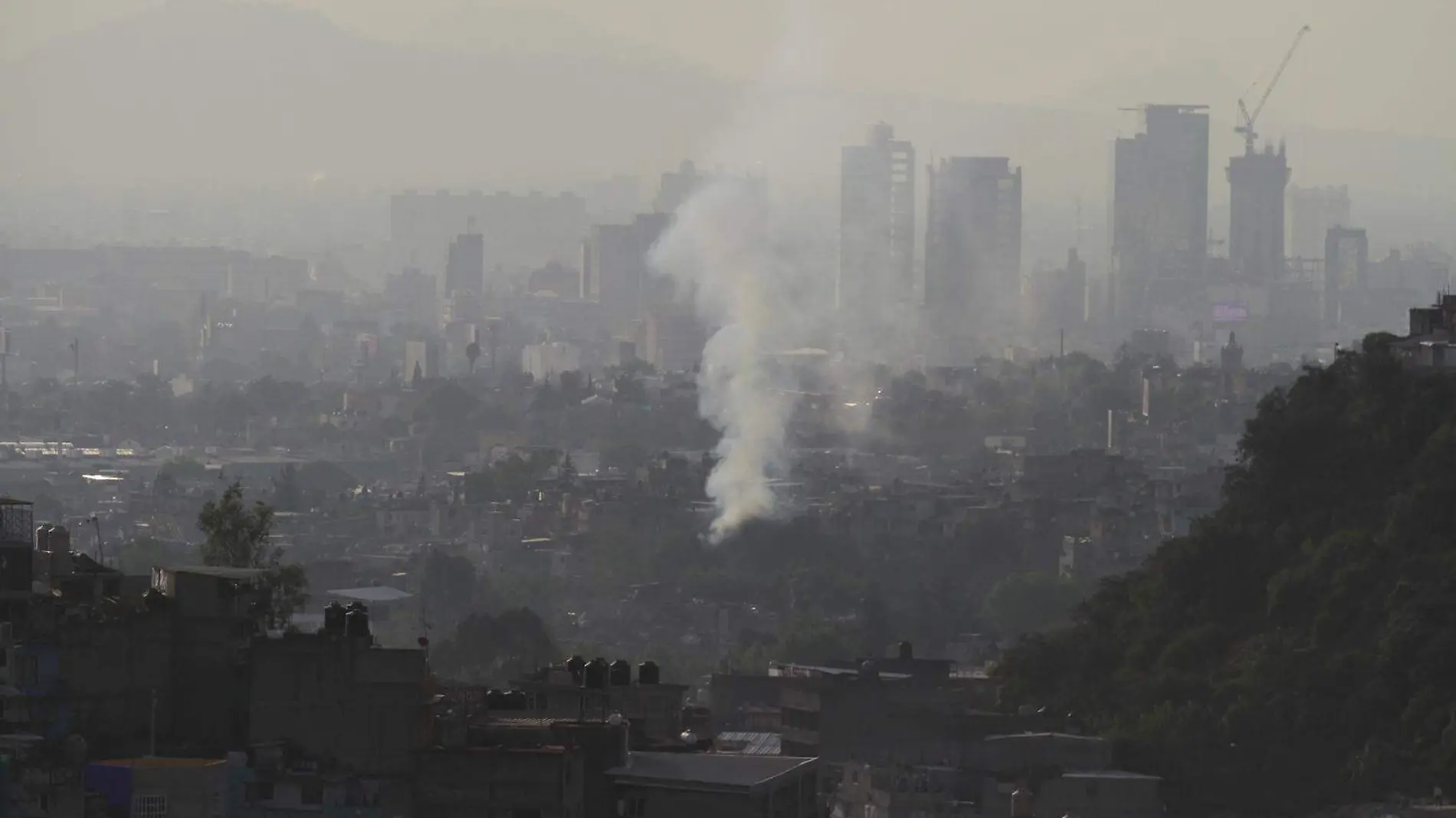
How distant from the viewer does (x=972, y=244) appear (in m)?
165

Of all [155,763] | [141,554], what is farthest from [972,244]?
[155,763]

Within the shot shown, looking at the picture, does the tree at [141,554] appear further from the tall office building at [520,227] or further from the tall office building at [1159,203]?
the tall office building at [520,227]

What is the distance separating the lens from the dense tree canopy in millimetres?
38438

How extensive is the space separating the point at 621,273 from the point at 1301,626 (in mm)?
124621

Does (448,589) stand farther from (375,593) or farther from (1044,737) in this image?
(1044,737)

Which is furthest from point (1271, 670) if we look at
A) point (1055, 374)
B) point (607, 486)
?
point (1055, 374)

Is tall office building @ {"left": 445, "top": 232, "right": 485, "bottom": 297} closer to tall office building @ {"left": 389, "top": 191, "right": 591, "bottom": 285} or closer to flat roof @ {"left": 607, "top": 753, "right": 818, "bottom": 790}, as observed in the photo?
tall office building @ {"left": 389, "top": 191, "right": 591, "bottom": 285}

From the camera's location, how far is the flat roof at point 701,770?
79.7 ft

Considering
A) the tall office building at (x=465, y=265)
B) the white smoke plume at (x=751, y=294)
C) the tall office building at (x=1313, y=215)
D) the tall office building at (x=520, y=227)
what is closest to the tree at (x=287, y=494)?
the white smoke plume at (x=751, y=294)

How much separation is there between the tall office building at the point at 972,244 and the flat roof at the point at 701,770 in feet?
439

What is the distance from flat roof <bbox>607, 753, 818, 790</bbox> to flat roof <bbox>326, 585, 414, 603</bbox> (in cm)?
3536

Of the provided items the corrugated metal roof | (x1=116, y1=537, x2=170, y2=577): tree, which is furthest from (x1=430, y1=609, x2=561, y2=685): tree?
the corrugated metal roof

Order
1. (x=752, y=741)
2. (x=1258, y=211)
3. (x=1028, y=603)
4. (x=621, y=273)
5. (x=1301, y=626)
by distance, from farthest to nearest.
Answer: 1. (x=1258, y=211)
2. (x=621, y=273)
3. (x=1028, y=603)
4. (x=1301, y=626)
5. (x=752, y=741)

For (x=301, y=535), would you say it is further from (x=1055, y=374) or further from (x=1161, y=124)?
(x=1161, y=124)
